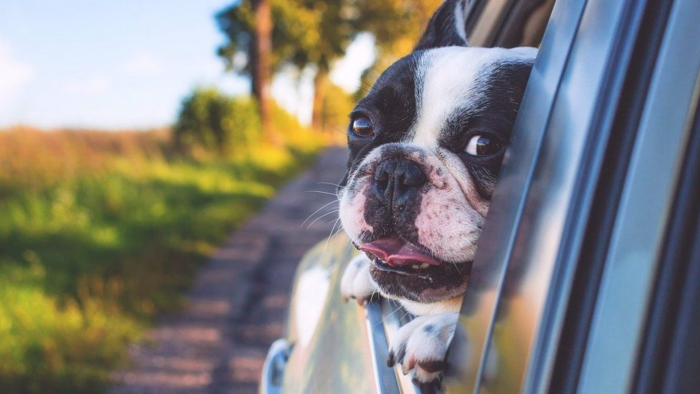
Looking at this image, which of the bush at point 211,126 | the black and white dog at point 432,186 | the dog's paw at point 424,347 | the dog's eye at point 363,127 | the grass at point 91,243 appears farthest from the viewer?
the bush at point 211,126

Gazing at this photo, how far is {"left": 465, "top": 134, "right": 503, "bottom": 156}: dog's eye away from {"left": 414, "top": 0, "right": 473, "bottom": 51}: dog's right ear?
672mm

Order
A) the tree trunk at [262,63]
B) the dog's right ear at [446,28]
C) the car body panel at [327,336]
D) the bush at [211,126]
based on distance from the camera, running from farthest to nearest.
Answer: the tree trunk at [262,63] → the bush at [211,126] → the dog's right ear at [446,28] → the car body panel at [327,336]

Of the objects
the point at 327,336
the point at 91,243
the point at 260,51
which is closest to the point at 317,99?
the point at 260,51

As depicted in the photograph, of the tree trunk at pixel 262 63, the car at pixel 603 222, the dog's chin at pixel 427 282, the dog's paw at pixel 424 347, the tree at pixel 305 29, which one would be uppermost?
the tree at pixel 305 29

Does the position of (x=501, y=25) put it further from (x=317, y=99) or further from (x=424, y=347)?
(x=317, y=99)

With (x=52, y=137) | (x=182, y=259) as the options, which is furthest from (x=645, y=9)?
(x=52, y=137)

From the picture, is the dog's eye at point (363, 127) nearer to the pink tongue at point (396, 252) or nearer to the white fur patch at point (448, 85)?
the white fur patch at point (448, 85)

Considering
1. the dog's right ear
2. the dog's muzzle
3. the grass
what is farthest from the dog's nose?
the grass

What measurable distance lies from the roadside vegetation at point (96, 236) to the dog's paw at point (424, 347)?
320 cm

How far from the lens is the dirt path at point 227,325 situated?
443cm

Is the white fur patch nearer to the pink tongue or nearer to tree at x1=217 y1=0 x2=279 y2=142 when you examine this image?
the pink tongue

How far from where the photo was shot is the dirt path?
14.5ft

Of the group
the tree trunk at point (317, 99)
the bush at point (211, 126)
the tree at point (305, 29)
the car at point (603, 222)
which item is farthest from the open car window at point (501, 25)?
the tree trunk at point (317, 99)

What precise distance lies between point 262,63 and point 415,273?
57.7 ft
